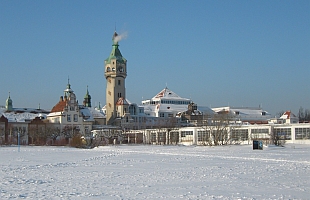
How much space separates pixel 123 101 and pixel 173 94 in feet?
91.4

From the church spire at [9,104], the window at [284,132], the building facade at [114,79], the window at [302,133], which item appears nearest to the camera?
the window at [302,133]

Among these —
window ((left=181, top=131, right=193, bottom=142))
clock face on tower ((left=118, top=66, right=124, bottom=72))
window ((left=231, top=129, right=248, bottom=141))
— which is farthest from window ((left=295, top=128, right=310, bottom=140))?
clock face on tower ((left=118, top=66, right=124, bottom=72))

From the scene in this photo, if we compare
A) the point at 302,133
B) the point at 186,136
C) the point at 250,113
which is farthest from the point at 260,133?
the point at 250,113

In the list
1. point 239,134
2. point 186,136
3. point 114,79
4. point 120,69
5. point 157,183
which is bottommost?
point 157,183

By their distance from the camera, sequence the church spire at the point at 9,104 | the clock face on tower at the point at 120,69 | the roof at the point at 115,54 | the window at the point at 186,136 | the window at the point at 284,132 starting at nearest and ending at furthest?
the window at the point at 284,132 → the window at the point at 186,136 → the church spire at the point at 9,104 → the clock face on tower at the point at 120,69 → the roof at the point at 115,54

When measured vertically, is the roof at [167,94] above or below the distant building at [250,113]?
above

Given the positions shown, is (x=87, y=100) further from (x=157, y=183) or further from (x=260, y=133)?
(x=157, y=183)

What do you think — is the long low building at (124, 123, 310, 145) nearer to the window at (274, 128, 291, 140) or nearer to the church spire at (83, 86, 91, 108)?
the window at (274, 128, 291, 140)

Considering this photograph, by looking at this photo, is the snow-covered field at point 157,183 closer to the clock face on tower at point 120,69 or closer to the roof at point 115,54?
the clock face on tower at point 120,69

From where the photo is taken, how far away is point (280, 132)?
7700 centimetres

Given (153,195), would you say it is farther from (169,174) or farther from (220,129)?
(220,129)

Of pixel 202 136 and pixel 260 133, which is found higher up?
pixel 260 133

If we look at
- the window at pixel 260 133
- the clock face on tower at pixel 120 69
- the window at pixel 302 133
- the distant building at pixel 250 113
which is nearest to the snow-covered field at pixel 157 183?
the window at pixel 302 133

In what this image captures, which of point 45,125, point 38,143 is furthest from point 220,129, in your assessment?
point 45,125
